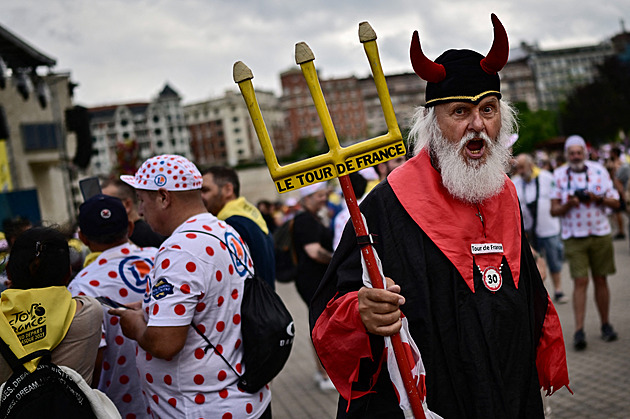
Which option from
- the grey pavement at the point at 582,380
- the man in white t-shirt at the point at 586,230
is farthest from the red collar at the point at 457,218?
the man in white t-shirt at the point at 586,230

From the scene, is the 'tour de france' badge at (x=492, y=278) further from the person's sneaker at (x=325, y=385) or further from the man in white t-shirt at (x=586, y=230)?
the man in white t-shirt at (x=586, y=230)

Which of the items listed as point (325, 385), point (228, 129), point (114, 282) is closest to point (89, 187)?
point (114, 282)

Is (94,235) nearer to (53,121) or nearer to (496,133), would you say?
(496,133)

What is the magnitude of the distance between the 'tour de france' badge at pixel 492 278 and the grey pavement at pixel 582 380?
3340mm

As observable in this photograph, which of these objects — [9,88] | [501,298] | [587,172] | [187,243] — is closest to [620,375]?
Result: [587,172]

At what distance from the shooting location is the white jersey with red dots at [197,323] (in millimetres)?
3021

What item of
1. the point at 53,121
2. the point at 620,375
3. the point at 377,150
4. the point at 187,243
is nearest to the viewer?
the point at 377,150

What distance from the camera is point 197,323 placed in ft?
10.4

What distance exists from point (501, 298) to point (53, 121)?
34.5m

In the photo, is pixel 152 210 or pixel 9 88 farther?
pixel 9 88

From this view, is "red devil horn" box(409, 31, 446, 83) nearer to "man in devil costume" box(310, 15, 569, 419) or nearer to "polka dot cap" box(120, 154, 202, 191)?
"man in devil costume" box(310, 15, 569, 419)

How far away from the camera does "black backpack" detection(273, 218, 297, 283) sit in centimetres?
709

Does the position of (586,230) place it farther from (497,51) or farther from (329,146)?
(329,146)

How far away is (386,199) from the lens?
2.66 meters
